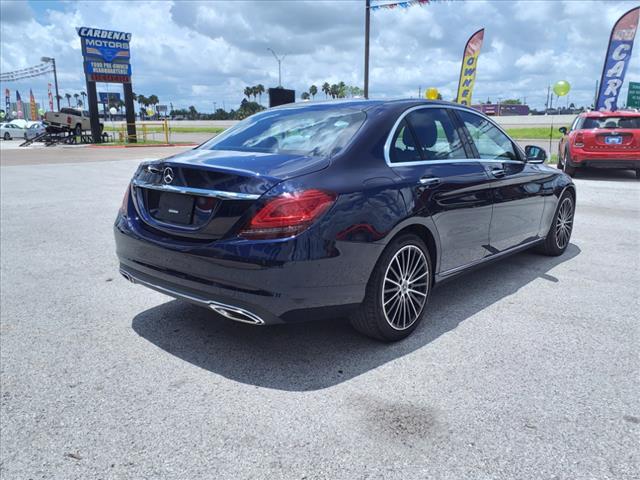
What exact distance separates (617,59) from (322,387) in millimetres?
23799

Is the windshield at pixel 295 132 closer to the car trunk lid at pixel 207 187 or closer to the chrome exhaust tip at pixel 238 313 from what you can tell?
the car trunk lid at pixel 207 187

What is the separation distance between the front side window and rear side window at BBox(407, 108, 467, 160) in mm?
267

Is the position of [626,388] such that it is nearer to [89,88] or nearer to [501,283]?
[501,283]

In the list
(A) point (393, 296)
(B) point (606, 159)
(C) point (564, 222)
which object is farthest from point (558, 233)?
(B) point (606, 159)

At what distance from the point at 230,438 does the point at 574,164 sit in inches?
481

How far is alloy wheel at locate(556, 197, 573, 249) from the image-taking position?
5.73 metres

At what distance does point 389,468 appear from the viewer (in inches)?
90.0

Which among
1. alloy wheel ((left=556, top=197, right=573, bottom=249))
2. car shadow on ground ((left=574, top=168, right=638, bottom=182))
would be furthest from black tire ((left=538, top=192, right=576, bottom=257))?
car shadow on ground ((left=574, top=168, right=638, bottom=182))

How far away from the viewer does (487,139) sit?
459cm

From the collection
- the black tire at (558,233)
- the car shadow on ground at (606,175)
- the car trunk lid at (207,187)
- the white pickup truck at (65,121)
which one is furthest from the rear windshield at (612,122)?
the white pickup truck at (65,121)

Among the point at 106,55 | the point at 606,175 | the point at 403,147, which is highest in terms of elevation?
the point at 106,55

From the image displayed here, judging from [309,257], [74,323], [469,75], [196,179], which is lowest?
[74,323]

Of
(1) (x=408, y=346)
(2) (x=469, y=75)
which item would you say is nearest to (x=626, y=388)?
(1) (x=408, y=346)

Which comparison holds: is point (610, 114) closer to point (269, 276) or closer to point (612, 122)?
point (612, 122)
